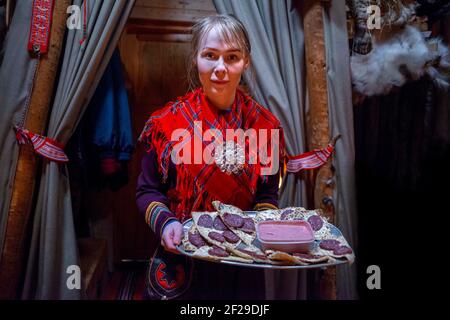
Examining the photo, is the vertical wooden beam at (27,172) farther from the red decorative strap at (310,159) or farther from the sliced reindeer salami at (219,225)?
the red decorative strap at (310,159)

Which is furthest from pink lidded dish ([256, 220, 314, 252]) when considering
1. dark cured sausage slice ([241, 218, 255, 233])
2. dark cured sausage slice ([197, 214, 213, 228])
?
dark cured sausage slice ([197, 214, 213, 228])

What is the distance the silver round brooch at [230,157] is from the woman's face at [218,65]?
143 millimetres

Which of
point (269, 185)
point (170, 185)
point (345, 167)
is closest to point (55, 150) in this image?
point (170, 185)

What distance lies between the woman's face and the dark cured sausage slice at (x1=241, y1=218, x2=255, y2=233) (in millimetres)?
371

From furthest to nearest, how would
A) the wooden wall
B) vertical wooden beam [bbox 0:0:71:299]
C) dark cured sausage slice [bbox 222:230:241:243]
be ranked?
the wooden wall
vertical wooden beam [bbox 0:0:71:299]
dark cured sausage slice [bbox 222:230:241:243]

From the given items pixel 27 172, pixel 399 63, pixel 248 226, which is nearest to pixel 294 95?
pixel 399 63

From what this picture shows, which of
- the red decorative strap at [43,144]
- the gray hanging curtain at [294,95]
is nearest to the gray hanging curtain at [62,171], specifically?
the red decorative strap at [43,144]

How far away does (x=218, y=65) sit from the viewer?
101 centimetres

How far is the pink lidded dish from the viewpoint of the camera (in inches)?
35.6

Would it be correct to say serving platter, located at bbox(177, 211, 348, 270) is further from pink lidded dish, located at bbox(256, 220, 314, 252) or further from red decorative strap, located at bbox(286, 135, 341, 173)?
red decorative strap, located at bbox(286, 135, 341, 173)

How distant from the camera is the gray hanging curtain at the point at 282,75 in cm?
133

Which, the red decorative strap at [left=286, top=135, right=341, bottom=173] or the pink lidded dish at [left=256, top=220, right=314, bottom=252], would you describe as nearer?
the pink lidded dish at [left=256, top=220, right=314, bottom=252]

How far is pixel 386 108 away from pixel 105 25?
116 centimetres

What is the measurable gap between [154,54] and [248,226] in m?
1.22
